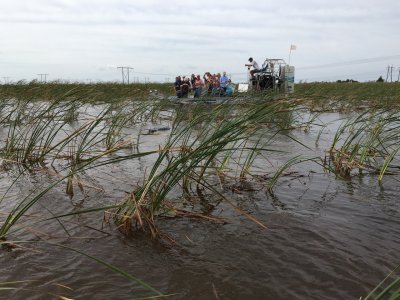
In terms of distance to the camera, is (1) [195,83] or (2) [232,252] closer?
(2) [232,252]

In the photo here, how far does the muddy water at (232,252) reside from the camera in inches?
92.7

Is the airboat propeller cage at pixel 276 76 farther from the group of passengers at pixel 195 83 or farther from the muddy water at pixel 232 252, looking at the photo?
the muddy water at pixel 232 252

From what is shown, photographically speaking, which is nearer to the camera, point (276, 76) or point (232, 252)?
point (232, 252)

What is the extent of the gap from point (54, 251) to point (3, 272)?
376 millimetres

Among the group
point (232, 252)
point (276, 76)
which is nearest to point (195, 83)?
point (276, 76)

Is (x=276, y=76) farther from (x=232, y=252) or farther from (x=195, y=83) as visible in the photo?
(x=232, y=252)

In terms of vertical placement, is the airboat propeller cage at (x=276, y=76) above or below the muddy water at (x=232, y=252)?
above

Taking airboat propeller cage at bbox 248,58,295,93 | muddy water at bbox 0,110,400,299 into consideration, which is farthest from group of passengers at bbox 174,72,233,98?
muddy water at bbox 0,110,400,299

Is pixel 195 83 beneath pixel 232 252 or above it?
above

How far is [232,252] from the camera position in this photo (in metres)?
2.84

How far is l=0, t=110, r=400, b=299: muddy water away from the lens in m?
2.36

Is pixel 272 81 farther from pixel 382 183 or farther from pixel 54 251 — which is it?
pixel 54 251

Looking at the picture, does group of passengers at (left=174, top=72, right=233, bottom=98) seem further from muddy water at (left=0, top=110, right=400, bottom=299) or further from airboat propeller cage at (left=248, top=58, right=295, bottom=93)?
muddy water at (left=0, top=110, right=400, bottom=299)

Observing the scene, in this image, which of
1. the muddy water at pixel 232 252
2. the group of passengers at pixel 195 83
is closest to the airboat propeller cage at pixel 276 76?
the group of passengers at pixel 195 83
